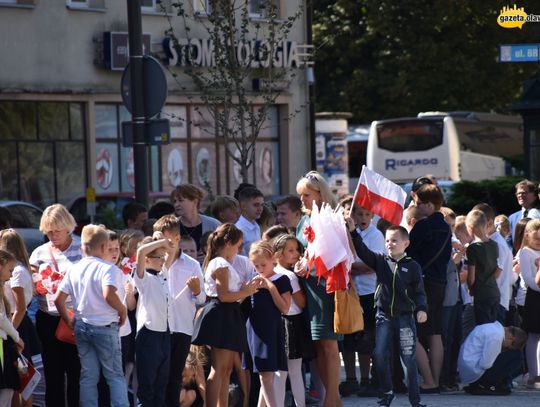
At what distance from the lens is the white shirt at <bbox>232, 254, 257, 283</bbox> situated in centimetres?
1035

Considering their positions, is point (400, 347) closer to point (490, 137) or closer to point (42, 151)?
point (42, 151)

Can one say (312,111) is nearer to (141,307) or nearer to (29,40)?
(29,40)

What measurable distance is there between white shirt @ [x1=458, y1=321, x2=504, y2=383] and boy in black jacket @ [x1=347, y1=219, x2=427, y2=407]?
1357 mm

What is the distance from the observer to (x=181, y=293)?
10164mm

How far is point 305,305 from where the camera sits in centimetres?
1086

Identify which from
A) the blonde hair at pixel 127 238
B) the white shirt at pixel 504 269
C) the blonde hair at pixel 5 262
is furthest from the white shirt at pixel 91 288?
the white shirt at pixel 504 269

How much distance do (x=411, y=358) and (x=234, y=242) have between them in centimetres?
190

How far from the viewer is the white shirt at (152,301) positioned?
32.9ft

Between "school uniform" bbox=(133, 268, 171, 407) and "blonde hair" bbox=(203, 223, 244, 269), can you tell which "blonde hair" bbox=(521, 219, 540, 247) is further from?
"school uniform" bbox=(133, 268, 171, 407)

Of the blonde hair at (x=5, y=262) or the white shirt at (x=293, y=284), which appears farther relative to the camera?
the white shirt at (x=293, y=284)

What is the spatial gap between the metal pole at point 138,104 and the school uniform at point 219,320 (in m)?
4.60

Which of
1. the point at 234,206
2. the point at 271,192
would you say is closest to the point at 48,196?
the point at 271,192

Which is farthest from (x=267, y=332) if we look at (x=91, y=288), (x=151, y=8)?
(x=151, y=8)

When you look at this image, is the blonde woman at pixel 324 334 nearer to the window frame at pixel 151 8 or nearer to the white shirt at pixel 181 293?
the white shirt at pixel 181 293
